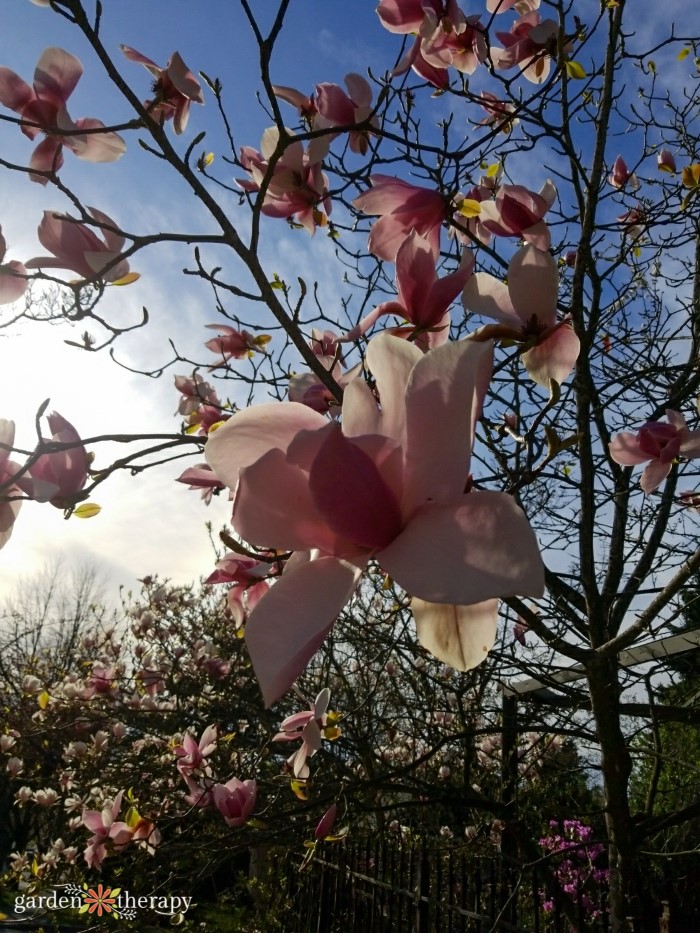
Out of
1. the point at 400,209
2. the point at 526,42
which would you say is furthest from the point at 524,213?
the point at 526,42

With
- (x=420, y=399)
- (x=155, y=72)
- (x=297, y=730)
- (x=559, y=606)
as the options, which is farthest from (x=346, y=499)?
(x=559, y=606)

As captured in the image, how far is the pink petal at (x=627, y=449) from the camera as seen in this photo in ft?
4.30

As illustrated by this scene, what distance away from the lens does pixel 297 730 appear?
1588mm

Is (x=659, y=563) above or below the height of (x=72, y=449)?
above

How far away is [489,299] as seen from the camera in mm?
827

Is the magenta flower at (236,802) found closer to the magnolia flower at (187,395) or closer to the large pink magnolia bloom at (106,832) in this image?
the large pink magnolia bloom at (106,832)

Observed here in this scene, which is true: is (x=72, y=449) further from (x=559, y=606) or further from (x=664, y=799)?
(x=664, y=799)

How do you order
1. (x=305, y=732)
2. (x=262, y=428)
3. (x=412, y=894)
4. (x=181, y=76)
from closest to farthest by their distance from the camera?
(x=262, y=428) < (x=181, y=76) < (x=305, y=732) < (x=412, y=894)

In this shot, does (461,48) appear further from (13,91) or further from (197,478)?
(197,478)

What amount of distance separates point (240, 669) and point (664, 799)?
356 cm

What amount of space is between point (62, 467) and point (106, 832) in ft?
6.59

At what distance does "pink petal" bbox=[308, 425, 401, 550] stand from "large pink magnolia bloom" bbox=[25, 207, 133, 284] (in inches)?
26.5

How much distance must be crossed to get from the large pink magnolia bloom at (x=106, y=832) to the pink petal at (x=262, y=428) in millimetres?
2053

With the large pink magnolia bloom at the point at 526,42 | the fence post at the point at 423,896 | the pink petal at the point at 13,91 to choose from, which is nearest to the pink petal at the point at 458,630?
the pink petal at the point at 13,91
